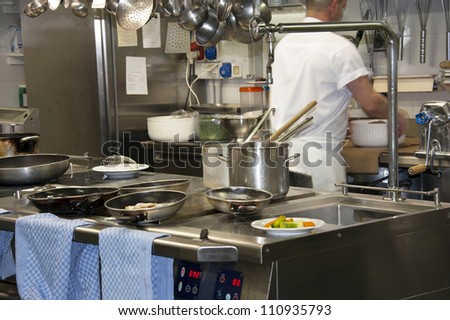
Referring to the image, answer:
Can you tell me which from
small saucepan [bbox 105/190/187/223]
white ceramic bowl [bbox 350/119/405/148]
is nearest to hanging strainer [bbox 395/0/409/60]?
white ceramic bowl [bbox 350/119/405/148]

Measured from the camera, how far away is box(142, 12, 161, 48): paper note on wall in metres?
A: 5.04

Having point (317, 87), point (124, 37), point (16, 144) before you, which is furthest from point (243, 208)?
point (124, 37)

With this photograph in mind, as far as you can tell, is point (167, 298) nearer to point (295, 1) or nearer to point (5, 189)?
point (5, 189)

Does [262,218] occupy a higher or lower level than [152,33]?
lower

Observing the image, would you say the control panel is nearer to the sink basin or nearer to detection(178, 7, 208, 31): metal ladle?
the sink basin

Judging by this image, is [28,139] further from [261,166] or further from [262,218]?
[262,218]

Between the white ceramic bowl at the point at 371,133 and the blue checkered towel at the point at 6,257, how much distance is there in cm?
208

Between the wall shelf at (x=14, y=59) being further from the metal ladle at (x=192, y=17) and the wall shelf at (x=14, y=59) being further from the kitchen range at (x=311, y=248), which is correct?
the kitchen range at (x=311, y=248)

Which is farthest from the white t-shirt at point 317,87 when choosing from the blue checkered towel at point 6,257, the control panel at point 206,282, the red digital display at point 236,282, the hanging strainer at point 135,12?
the red digital display at point 236,282

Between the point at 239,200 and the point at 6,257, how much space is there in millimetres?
820

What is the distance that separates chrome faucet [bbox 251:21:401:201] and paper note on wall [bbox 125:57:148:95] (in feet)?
8.57

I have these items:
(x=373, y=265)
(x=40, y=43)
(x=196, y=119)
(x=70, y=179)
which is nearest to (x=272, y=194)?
(x=373, y=265)

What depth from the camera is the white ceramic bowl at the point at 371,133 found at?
402 centimetres

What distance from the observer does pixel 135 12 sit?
3.26 m
